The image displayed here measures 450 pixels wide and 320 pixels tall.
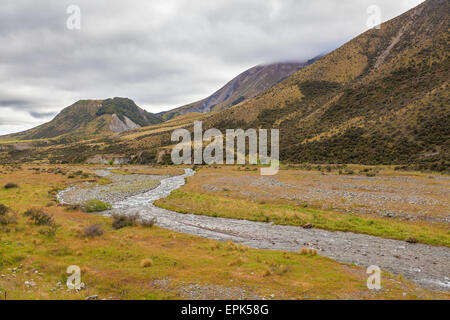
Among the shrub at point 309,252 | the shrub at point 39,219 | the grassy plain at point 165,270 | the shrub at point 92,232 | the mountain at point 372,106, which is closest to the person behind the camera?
the grassy plain at point 165,270

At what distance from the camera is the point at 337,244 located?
17359 millimetres

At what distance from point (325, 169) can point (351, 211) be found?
26176mm

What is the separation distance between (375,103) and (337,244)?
217 feet

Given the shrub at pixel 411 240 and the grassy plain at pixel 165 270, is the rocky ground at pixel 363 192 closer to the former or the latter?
the shrub at pixel 411 240

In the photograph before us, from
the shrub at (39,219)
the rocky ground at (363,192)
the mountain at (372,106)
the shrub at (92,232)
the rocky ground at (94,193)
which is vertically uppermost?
the mountain at (372,106)

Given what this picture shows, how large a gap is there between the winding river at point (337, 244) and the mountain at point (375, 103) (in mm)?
30436

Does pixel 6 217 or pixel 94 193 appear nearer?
pixel 6 217

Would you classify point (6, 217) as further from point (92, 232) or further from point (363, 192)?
point (363, 192)

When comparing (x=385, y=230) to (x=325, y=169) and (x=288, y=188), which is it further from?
(x=325, y=169)

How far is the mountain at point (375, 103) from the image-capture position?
164ft

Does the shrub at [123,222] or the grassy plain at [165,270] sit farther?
the shrub at [123,222]

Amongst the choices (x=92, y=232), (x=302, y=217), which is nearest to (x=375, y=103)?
(x=302, y=217)

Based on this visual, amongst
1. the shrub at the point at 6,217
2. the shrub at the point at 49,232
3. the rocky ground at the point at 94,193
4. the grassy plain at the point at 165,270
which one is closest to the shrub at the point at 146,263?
the grassy plain at the point at 165,270

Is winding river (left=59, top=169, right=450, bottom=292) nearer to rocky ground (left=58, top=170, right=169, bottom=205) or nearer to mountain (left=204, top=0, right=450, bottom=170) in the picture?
rocky ground (left=58, top=170, right=169, bottom=205)
